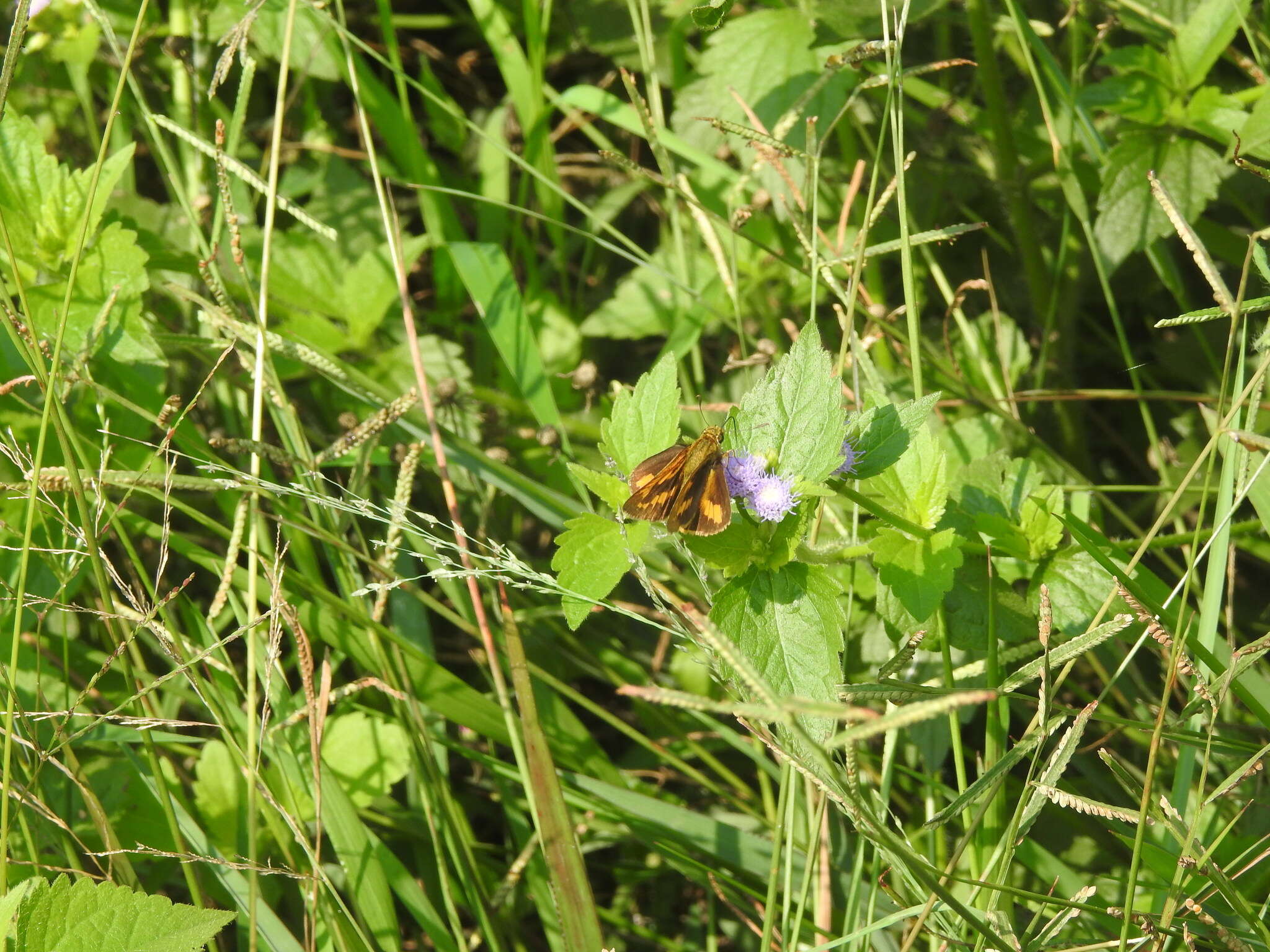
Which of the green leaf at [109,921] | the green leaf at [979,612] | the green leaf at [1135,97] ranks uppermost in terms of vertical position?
the green leaf at [1135,97]

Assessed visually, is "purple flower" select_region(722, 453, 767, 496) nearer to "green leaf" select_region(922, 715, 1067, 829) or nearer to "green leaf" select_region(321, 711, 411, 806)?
"green leaf" select_region(922, 715, 1067, 829)

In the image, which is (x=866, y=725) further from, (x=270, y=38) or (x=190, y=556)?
(x=270, y=38)

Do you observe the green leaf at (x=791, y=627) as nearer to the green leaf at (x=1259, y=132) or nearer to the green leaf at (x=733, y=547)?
the green leaf at (x=733, y=547)

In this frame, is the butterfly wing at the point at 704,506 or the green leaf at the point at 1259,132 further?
the green leaf at the point at 1259,132

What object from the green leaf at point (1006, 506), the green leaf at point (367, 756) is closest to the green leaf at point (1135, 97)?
the green leaf at point (1006, 506)

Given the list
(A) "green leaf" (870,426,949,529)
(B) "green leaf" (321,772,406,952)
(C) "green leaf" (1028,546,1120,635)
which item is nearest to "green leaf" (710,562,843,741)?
(A) "green leaf" (870,426,949,529)

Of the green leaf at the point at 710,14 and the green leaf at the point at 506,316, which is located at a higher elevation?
the green leaf at the point at 710,14

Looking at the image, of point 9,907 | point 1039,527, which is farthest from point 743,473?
point 9,907
